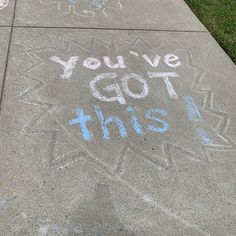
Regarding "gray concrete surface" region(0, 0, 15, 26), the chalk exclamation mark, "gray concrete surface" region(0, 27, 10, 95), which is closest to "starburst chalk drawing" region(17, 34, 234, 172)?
the chalk exclamation mark

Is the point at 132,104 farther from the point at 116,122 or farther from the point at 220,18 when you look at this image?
the point at 220,18

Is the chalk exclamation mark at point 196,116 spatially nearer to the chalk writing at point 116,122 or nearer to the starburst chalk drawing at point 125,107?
the starburst chalk drawing at point 125,107

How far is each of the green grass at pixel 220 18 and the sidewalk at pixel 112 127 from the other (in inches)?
7.7

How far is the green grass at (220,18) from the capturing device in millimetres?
4785

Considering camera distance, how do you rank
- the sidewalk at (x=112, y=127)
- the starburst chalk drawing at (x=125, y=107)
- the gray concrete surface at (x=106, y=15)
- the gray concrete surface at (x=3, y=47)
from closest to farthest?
1. the sidewalk at (x=112, y=127)
2. the starburst chalk drawing at (x=125, y=107)
3. the gray concrete surface at (x=3, y=47)
4. the gray concrete surface at (x=106, y=15)

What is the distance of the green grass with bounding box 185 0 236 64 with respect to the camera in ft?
15.7

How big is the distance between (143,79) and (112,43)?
78 centimetres

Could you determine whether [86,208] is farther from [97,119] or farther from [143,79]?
[143,79]

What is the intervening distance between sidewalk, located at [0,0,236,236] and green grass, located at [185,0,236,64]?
196 millimetres

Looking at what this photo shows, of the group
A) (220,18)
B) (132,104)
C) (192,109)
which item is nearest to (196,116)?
(192,109)

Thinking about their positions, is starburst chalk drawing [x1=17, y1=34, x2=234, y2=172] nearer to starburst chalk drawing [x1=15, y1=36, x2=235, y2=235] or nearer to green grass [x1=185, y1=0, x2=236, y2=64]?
starburst chalk drawing [x1=15, y1=36, x2=235, y2=235]

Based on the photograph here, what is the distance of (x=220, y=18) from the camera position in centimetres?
532

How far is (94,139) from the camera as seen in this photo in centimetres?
308

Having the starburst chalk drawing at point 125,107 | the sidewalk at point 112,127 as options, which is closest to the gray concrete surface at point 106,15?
the sidewalk at point 112,127
